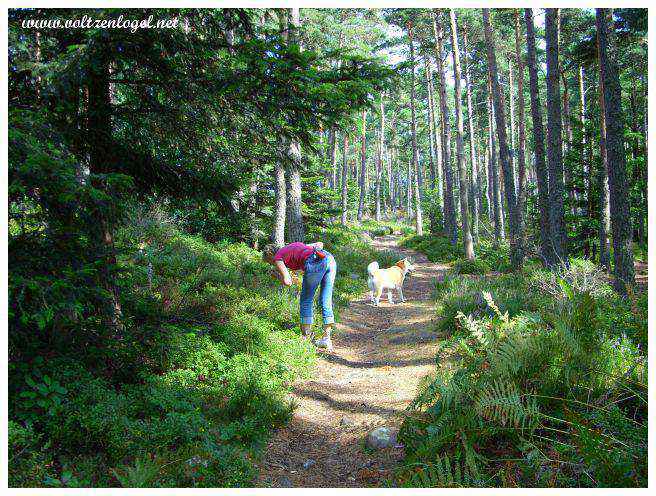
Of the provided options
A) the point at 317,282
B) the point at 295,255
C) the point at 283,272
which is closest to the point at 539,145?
the point at 317,282

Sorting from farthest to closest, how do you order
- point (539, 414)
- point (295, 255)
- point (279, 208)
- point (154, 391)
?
point (279, 208)
point (295, 255)
point (154, 391)
point (539, 414)

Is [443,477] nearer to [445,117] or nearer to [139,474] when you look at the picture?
Answer: [139,474]

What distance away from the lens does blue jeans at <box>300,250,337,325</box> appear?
23.1 feet

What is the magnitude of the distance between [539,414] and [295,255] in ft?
14.1

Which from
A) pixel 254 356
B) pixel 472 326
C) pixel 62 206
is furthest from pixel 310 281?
pixel 62 206

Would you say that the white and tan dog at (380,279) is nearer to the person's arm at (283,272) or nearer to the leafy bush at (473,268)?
the person's arm at (283,272)

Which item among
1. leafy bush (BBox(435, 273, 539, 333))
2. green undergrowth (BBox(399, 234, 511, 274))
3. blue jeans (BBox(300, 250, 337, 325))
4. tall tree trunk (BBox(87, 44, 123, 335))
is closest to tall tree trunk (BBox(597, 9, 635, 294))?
leafy bush (BBox(435, 273, 539, 333))

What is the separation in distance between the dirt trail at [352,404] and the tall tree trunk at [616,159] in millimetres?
4173

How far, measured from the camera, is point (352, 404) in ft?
17.5

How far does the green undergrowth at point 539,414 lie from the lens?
10.2 feet

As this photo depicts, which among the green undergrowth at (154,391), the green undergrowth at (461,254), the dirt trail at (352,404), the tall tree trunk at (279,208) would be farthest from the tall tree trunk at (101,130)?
the green undergrowth at (461,254)

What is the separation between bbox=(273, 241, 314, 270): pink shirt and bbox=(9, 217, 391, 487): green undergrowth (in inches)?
44.6

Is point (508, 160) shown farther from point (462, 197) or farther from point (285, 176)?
point (285, 176)

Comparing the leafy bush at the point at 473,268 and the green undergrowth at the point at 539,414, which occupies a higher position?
the green undergrowth at the point at 539,414
